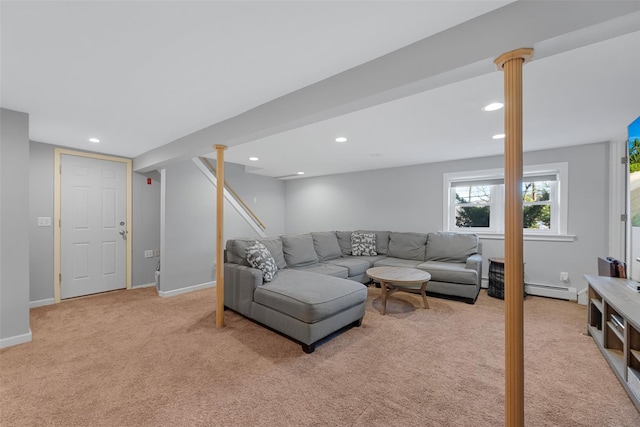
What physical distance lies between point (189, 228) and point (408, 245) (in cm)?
378

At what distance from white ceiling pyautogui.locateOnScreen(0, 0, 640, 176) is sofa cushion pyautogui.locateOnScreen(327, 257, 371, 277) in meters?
1.96

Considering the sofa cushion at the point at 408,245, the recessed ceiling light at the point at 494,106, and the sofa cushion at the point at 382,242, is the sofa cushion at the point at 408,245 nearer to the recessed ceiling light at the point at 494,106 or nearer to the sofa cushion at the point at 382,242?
the sofa cushion at the point at 382,242

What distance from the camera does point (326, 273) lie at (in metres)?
3.79

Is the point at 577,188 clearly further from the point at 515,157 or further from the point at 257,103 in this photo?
the point at 257,103

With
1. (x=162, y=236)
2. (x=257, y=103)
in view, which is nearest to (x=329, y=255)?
(x=162, y=236)

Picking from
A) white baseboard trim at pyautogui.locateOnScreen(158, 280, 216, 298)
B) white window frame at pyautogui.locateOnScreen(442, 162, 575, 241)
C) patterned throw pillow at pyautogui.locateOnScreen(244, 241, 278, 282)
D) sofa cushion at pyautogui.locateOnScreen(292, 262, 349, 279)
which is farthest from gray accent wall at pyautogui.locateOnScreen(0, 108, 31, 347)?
white window frame at pyautogui.locateOnScreen(442, 162, 575, 241)

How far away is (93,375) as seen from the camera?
201 centimetres

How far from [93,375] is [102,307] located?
75.1 inches

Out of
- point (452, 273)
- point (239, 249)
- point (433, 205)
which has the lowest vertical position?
point (452, 273)

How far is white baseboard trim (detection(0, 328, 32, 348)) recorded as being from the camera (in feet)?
7.99

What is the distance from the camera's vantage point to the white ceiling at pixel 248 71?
4.39 ft

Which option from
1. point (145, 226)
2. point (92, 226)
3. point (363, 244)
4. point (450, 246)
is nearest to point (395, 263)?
point (363, 244)

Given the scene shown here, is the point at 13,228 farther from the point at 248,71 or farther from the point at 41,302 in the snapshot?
the point at 248,71

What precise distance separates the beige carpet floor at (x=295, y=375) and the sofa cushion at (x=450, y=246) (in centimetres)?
132
